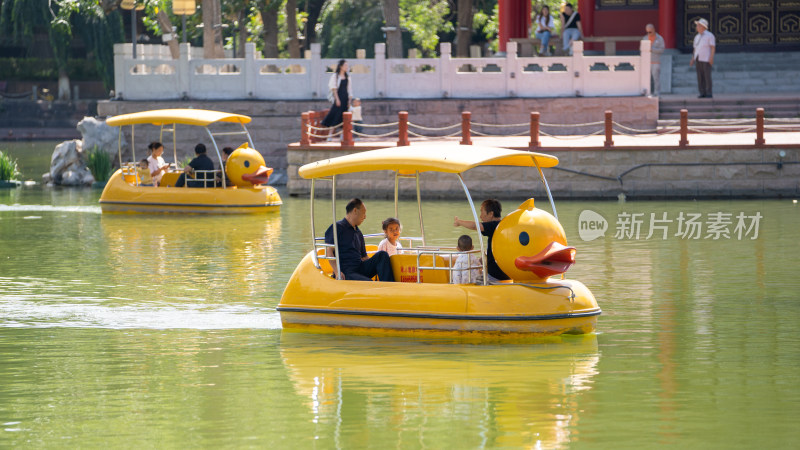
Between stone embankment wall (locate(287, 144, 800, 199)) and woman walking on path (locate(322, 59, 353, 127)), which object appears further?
woman walking on path (locate(322, 59, 353, 127))

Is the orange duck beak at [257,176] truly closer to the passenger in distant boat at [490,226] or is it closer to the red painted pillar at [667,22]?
the passenger in distant boat at [490,226]

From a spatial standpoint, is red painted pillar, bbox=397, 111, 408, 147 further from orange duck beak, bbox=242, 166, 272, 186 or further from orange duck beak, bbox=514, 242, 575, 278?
orange duck beak, bbox=514, 242, 575, 278

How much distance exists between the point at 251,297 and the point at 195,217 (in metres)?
9.01

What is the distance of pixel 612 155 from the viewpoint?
82.8ft

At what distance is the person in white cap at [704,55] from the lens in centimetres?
2961

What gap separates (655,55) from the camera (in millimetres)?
31141

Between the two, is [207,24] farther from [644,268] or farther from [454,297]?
[454,297]

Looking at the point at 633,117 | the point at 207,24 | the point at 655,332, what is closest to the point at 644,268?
the point at 655,332

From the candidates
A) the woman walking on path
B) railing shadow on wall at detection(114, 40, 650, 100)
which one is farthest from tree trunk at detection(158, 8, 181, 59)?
the woman walking on path

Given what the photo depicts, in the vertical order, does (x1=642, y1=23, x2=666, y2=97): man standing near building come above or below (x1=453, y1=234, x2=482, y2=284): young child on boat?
above

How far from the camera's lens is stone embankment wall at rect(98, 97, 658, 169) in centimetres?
2969

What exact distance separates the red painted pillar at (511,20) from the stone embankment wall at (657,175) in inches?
418

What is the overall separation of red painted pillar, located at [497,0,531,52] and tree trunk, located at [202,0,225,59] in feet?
24.9

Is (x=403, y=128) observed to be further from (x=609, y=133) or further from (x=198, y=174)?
(x=198, y=174)
